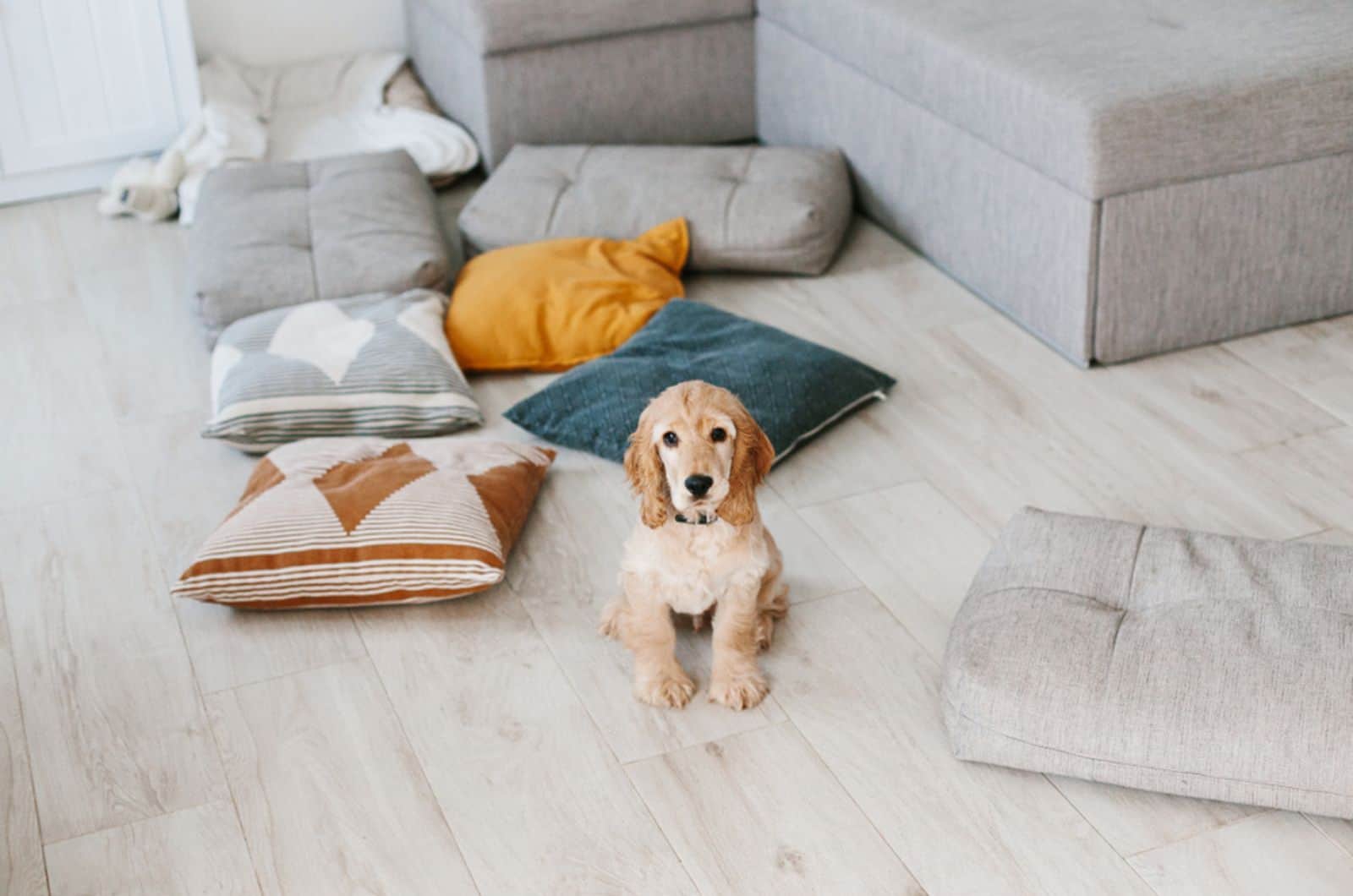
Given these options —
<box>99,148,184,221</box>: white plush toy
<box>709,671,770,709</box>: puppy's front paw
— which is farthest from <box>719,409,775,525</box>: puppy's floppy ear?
<box>99,148,184,221</box>: white plush toy

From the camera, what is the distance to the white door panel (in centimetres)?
346

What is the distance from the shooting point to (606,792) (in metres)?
1.83

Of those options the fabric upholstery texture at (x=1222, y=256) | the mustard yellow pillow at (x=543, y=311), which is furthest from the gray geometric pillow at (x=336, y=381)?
the fabric upholstery texture at (x=1222, y=256)

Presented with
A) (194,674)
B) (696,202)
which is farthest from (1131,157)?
(194,674)

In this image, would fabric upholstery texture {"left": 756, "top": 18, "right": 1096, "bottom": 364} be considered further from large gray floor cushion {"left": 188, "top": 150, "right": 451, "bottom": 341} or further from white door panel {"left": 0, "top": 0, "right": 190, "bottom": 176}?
white door panel {"left": 0, "top": 0, "right": 190, "bottom": 176}

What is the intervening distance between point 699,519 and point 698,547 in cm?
4

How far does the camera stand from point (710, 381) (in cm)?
249

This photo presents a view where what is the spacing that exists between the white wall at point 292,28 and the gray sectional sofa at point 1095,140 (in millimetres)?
819

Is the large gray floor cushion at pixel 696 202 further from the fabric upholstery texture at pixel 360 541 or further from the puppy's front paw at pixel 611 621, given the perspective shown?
the puppy's front paw at pixel 611 621

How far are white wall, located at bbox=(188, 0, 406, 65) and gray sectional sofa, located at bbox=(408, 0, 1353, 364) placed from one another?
819mm

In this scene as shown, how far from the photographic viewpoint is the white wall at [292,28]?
396 cm

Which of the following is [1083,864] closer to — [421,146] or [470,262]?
[470,262]

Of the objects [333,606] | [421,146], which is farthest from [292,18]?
[333,606]

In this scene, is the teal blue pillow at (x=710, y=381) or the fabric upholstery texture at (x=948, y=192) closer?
the teal blue pillow at (x=710, y=381)
